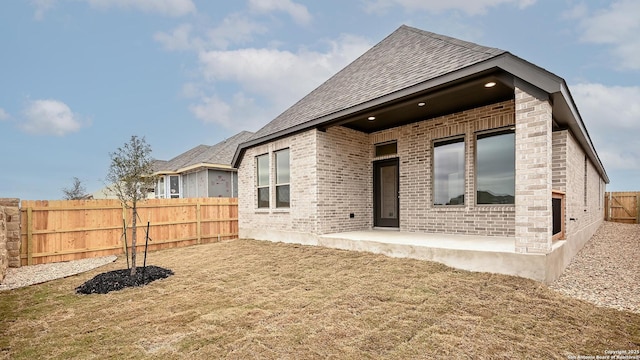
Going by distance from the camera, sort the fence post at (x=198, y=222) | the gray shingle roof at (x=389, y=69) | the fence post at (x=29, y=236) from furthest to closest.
Answer: the fence post at (x=198, y=222) < the fence post at (x=29, y=236) < the gray shingle roof at (x=389, y=69)

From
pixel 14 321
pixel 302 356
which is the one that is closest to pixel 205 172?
pixel 14 321

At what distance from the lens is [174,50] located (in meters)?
17.3

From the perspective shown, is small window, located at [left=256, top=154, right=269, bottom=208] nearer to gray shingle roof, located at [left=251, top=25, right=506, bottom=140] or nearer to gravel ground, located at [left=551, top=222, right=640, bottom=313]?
gray shingle roof, located at [left=251, top=25, right=506, bottom=140]

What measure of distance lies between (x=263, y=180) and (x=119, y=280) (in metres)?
5.38

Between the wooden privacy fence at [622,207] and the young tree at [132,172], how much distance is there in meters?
25.4

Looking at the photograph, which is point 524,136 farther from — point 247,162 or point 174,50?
point 174,50

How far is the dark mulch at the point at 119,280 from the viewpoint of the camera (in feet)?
16.4

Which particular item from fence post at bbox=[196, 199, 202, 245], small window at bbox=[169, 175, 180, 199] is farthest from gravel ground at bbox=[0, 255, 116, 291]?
small window at bbox=[169, 175, 180, 199]

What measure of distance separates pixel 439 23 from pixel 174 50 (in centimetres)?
1484

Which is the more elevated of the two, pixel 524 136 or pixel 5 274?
pixel 524 136

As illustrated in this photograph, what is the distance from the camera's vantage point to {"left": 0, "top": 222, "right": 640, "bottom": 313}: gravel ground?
4.23m

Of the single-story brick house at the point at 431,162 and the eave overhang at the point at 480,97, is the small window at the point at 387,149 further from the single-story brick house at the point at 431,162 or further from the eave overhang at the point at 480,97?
the eave overhang at the point at 480,97

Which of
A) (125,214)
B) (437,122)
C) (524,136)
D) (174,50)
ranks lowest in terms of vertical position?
(125,214)

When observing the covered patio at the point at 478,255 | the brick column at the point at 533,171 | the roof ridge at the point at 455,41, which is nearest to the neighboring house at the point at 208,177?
the roof ridge at the point at 455,41
